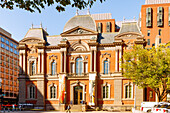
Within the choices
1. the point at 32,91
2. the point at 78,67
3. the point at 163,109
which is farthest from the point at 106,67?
the point at 163,109

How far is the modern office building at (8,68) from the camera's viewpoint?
86.4 metres

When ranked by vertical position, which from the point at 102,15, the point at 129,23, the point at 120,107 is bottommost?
the point at 120,107

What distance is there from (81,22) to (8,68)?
163ft

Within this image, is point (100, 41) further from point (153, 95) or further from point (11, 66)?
point (11, 66)

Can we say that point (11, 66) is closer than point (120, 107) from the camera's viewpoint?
No

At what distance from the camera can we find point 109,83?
48531 millimetres

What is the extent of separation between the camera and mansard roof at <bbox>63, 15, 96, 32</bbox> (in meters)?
50.8

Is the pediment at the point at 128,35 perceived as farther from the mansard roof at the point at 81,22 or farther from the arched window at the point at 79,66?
the arched window at the point at 79,66

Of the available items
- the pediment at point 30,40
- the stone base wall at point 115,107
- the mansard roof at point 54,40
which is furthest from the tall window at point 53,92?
the pediment at point 30,40

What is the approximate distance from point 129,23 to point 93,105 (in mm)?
17596

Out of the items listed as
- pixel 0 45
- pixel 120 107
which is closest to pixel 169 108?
pixel 120 107

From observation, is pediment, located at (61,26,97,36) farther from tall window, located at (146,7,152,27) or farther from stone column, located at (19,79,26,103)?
tall window, located at (146,7,152,27)

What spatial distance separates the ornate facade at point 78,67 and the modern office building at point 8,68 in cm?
3679

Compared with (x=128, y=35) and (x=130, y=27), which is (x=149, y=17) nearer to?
(x=130, y=27)
